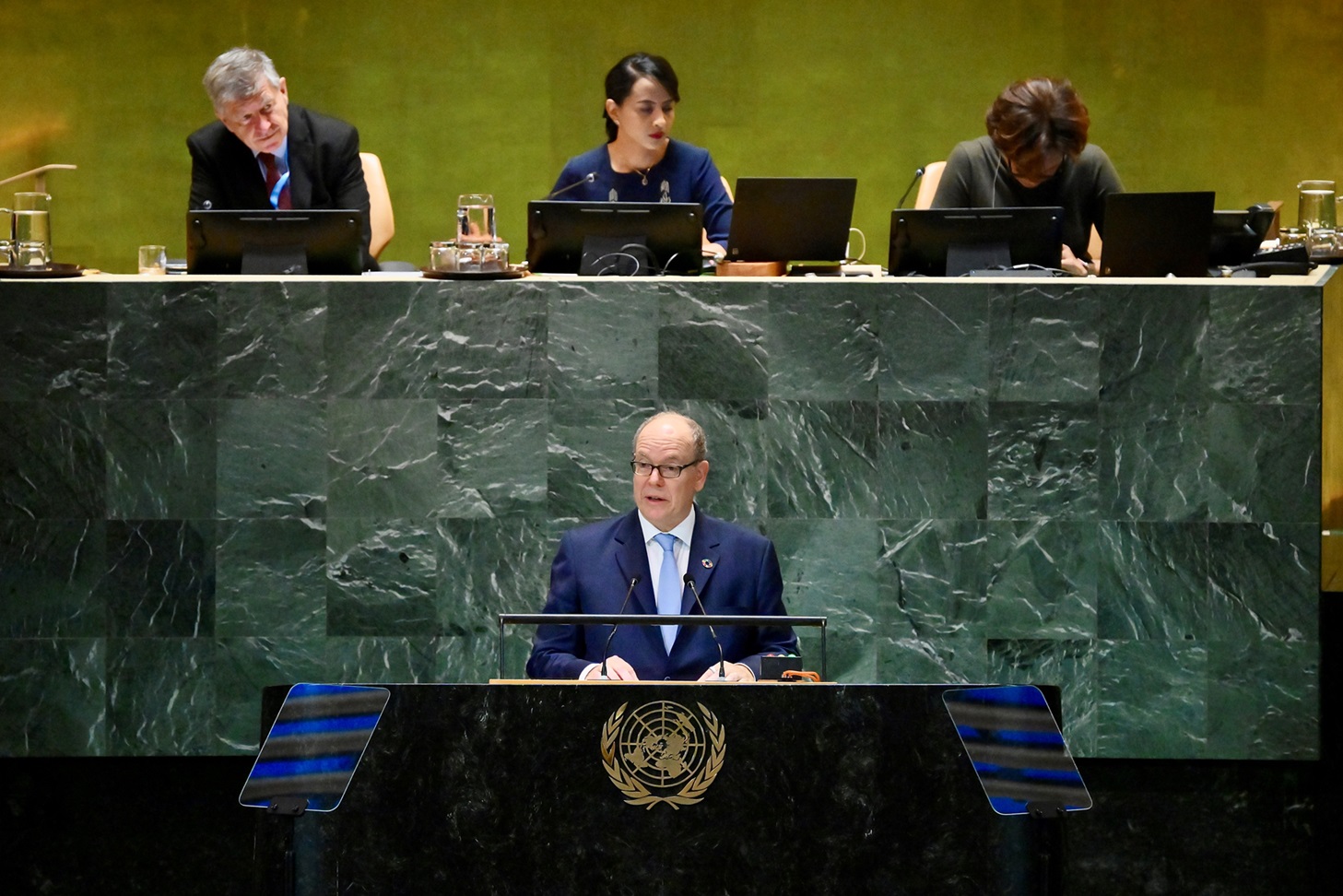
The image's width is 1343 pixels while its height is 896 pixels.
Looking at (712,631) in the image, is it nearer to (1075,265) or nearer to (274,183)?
(1075,265)

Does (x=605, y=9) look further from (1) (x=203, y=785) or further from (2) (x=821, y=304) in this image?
(1) (x=203, y=785)

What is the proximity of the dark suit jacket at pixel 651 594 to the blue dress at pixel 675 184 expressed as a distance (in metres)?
2.00

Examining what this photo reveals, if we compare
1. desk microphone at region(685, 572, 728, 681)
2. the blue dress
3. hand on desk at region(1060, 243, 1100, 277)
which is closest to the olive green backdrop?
the blue dress

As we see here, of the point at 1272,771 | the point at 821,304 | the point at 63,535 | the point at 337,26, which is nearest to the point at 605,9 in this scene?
the point at 337,26

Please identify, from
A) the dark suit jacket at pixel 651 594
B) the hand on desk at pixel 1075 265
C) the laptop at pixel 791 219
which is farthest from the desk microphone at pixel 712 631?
the hand on desk at pixel 1075 265

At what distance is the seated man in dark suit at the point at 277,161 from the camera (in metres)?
5.15

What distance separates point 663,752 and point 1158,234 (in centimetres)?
241

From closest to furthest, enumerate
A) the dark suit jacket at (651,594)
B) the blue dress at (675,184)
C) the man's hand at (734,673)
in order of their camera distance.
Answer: the man's hand at (734,673)
the dark suit jacket at (651,594)
the blue dress at (675,184)

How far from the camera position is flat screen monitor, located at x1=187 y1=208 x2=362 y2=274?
4375mm

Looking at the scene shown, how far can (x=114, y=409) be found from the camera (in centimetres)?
411

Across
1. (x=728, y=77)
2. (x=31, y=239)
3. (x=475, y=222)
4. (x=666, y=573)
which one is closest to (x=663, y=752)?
(x=666, y=573)

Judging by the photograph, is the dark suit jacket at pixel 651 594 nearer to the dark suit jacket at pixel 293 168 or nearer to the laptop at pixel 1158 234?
the laptop at pixel 1158 234

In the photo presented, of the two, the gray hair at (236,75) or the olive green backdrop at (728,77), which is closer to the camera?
the gray hair at (236,75)

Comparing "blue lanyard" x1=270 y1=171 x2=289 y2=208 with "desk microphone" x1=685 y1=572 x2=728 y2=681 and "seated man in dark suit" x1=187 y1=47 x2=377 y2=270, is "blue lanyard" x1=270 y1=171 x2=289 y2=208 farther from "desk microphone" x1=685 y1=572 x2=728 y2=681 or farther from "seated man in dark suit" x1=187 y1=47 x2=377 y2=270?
"desk microphone" x1=685 y1=572 x2=728 y2=681
